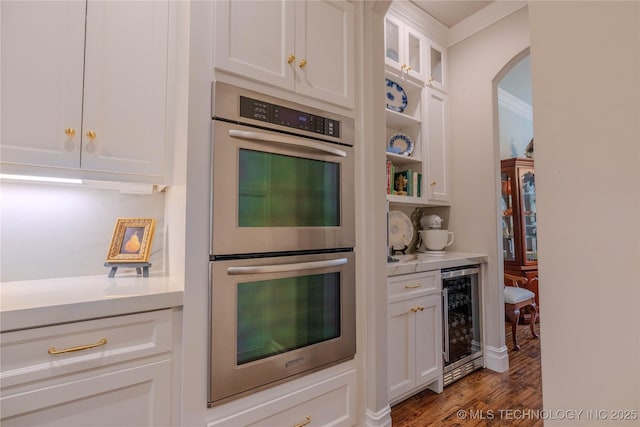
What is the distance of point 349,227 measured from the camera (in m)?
1.56

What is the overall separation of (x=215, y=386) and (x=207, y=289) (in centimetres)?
37

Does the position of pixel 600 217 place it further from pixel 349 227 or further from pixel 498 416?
pixel 498 416

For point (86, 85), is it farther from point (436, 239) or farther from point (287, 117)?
point (436, 239)

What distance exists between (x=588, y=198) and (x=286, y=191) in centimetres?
104

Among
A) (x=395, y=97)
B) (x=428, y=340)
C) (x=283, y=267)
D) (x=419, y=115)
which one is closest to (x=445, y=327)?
(x=428, y=340)

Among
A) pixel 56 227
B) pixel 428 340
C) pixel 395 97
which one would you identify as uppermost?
pixel 395 97

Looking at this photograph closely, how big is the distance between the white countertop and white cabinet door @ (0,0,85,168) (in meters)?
0.49

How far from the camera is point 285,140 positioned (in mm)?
1347

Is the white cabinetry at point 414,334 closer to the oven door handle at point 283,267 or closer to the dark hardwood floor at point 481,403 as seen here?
the dark hardwood floor at point 481,403

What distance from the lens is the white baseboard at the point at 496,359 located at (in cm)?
242

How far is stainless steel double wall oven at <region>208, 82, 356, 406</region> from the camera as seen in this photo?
1193 mm

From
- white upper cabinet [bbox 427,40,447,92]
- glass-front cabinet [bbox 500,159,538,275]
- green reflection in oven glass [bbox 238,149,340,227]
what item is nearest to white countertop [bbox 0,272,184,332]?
green reflection in oven glass [bbox 238,149,340,227]

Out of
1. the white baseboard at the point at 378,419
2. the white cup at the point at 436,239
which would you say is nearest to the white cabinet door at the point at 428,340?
the white baseboard at the point at 378,419

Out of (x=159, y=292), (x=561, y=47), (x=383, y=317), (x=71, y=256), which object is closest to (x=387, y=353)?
(x=383, y=317)
